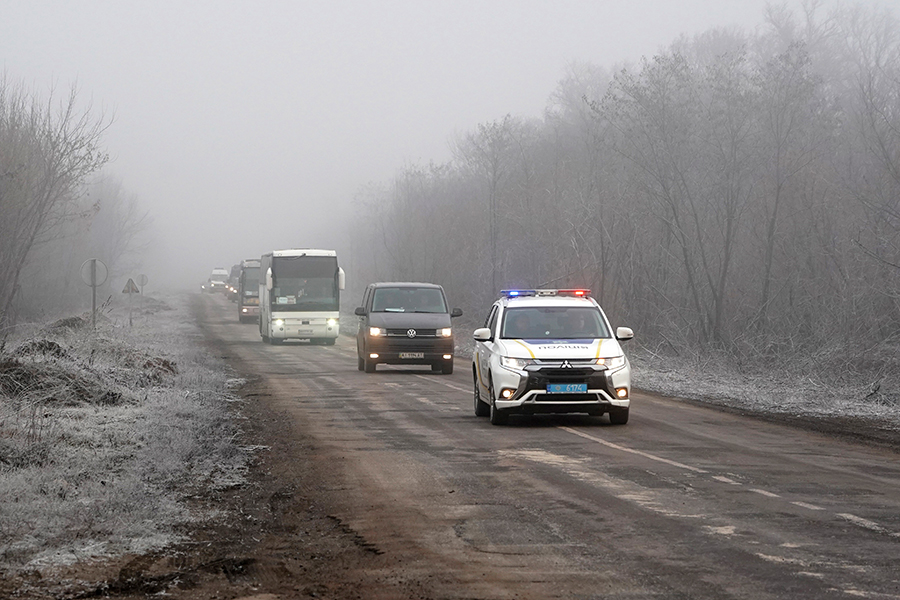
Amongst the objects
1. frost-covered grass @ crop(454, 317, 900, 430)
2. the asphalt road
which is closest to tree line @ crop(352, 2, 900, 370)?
frost-covered grass @ crop(454, 317, 900, 430)

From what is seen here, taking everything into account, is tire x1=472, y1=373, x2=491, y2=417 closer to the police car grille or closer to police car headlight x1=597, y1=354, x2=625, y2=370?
the police car grille

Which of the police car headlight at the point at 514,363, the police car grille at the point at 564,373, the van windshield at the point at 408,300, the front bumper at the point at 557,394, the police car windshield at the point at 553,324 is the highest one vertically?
the van windshield at the point at 408,300

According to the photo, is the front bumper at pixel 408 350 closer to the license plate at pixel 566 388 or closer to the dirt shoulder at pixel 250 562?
the license plate at pixel 566 388

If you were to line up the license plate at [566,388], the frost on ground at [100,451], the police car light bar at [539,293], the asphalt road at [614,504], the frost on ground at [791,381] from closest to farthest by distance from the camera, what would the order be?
the asphalt road at [614,504]
the frost on ground at [100,451]
the license plate at [566,388]
the police car light bar at [539,293]
the frost on ground at [791,381]

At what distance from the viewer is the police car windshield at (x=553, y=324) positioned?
54.5 feet

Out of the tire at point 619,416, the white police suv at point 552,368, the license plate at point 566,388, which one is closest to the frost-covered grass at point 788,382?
the tire at point 619,416

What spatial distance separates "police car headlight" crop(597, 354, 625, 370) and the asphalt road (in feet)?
2.81

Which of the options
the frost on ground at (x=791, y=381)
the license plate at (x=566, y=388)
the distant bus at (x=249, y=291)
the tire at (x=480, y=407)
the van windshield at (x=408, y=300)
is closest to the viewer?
the license plate at (x=566, y=388)

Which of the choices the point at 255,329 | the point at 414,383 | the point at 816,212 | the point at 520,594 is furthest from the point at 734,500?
the point at 255,329

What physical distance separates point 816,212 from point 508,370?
2315cm

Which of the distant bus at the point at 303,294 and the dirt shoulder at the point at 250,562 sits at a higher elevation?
the distant bus at the point at 303,294

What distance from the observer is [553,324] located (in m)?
16.8

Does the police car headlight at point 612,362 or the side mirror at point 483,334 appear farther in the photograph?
the side mirror at point 483,334

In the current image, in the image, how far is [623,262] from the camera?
40000 millimetres
